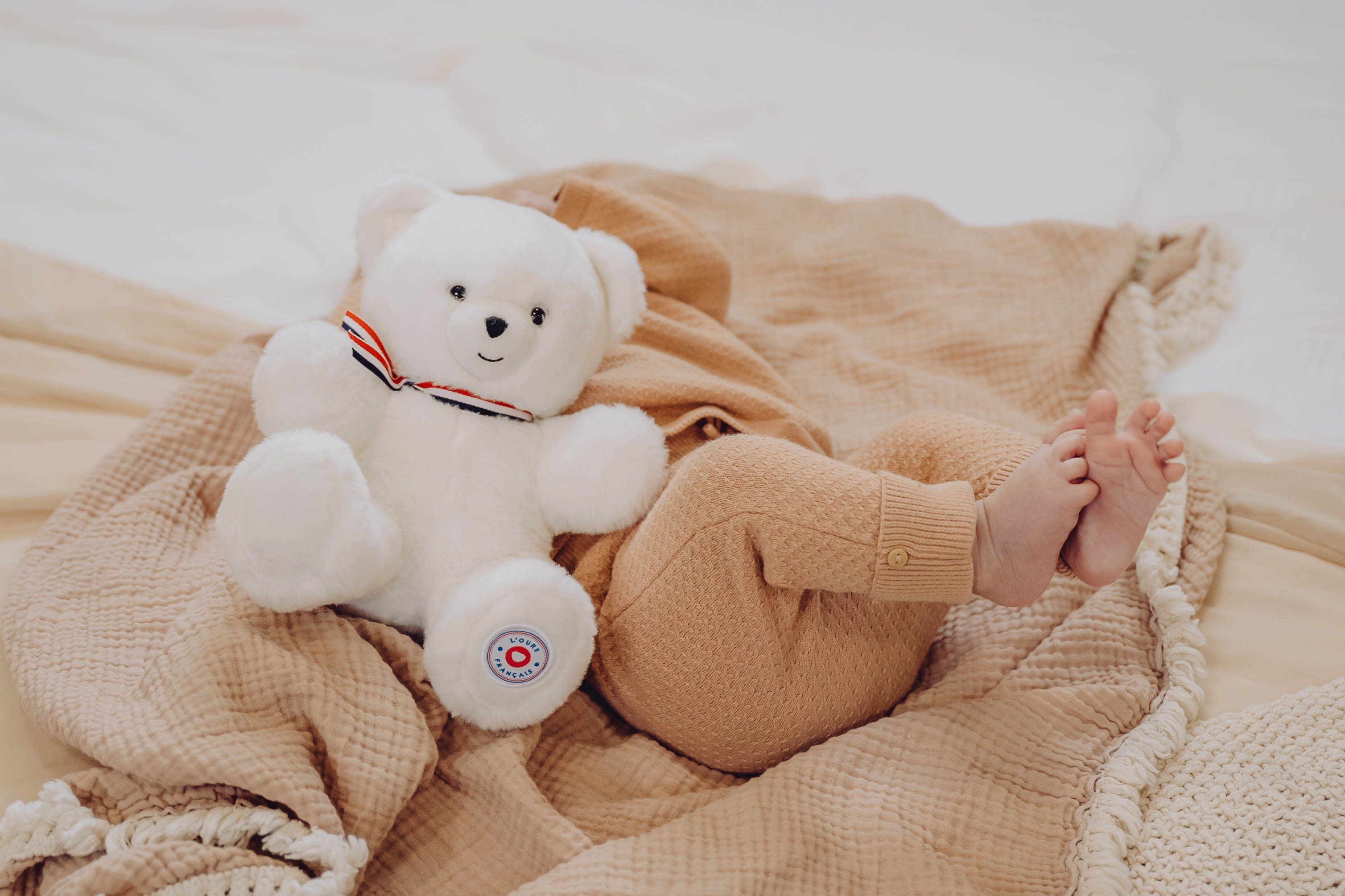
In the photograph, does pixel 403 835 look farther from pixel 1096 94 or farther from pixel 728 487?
pixel 1096 94

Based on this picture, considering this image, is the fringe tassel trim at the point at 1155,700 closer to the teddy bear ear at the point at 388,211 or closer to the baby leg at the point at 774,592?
the baby leg at the point at 774,592

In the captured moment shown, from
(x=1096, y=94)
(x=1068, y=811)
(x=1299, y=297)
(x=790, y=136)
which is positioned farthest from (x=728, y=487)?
(x=1096, y=94)

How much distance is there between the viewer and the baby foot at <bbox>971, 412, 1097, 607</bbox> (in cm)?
68

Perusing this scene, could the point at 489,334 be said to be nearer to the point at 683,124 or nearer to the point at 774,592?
the point at 774,592

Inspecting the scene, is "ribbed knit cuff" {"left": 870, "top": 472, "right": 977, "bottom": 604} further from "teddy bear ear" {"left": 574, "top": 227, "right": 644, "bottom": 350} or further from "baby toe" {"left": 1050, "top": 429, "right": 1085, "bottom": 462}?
"teddy bear ear" {"left": 574, "top": 227, "right": 644, "bottom": 350}

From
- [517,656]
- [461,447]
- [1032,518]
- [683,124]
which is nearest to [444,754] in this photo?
[517,656]

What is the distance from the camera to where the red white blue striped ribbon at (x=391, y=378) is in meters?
0.72

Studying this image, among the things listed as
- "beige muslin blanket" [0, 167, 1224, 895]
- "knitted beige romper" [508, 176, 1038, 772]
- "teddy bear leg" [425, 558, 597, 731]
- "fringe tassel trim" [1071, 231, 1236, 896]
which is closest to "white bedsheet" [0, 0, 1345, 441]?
"fringe tassel trim" [1071, 231, 1236, 896]

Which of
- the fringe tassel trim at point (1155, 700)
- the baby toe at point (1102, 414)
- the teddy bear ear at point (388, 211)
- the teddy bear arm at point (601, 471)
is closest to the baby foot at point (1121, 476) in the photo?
the baby toe at point (1102, 414)

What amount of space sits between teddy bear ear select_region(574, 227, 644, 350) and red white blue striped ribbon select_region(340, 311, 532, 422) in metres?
0.11

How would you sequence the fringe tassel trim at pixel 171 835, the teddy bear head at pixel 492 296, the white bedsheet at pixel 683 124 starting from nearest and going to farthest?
the fringe tassel trim at pixel 171 835
the teddy bear head at pixel 492 296
the white bedsheet at pixel 683 124

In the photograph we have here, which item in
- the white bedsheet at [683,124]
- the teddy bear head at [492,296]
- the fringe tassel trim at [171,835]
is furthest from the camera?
the white bedsheet at [683,124]

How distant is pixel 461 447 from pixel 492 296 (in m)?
0.12

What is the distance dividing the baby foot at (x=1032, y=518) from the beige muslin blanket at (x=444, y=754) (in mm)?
103
